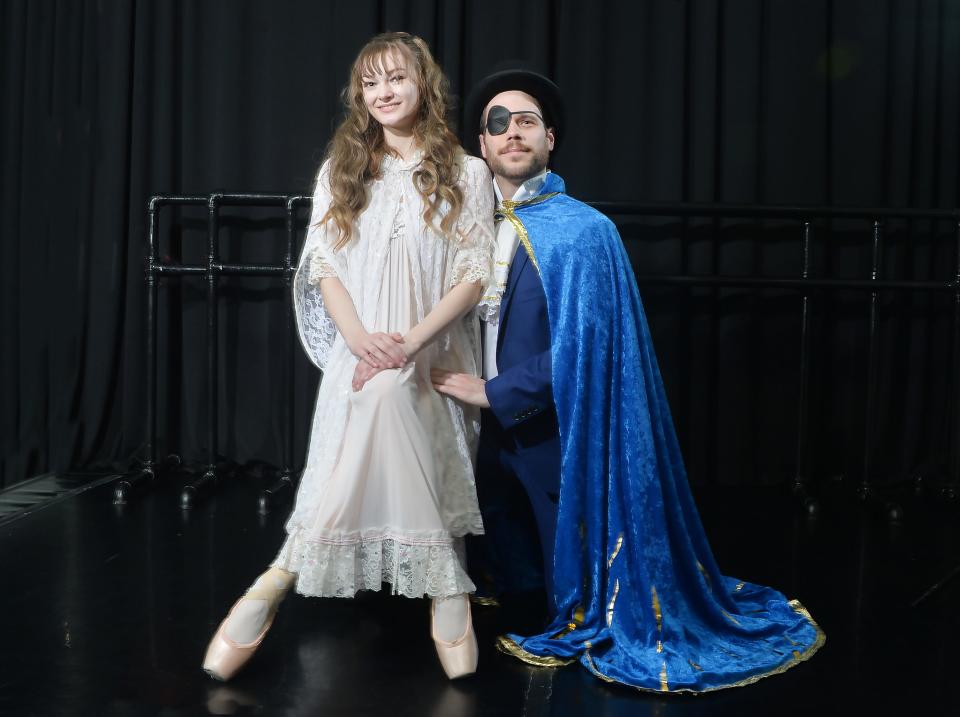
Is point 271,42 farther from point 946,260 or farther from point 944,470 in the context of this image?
point 944,470

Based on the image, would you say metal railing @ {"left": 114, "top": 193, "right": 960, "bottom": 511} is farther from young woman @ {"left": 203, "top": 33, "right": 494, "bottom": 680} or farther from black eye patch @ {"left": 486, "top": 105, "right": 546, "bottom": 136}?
young woman @ {"left": 203, "top": 33, "right": 494, "bottom": 680}

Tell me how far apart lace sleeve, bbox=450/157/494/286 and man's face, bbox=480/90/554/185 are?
0.09 meters

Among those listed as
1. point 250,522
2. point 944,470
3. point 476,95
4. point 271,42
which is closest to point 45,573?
point 250,522

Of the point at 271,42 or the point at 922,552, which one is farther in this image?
the point at 271,42

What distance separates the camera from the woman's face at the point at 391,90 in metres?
1.93

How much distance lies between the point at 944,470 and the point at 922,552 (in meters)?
1.01

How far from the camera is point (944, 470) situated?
3.61 meters

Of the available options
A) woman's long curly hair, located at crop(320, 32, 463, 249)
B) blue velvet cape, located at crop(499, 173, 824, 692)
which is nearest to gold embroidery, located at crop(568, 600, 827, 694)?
blue velvet cape, located at crop(499, 173, 824, 692)

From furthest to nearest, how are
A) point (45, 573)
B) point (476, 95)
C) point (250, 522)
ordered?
1. point (250, 522)
2. point (45, 573)
3. point (476, 95)

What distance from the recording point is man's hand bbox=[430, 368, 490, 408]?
195 centimetres

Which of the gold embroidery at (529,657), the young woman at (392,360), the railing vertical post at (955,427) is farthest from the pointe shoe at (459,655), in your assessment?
the railing vertical post at (955,427)

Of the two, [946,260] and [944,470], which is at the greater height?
[946,260]

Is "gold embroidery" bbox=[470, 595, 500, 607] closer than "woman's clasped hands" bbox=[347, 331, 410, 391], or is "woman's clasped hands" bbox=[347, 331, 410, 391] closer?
"woman's clasped hands" bbox=[347, 331, 410, 391]

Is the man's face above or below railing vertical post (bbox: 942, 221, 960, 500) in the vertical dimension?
above
